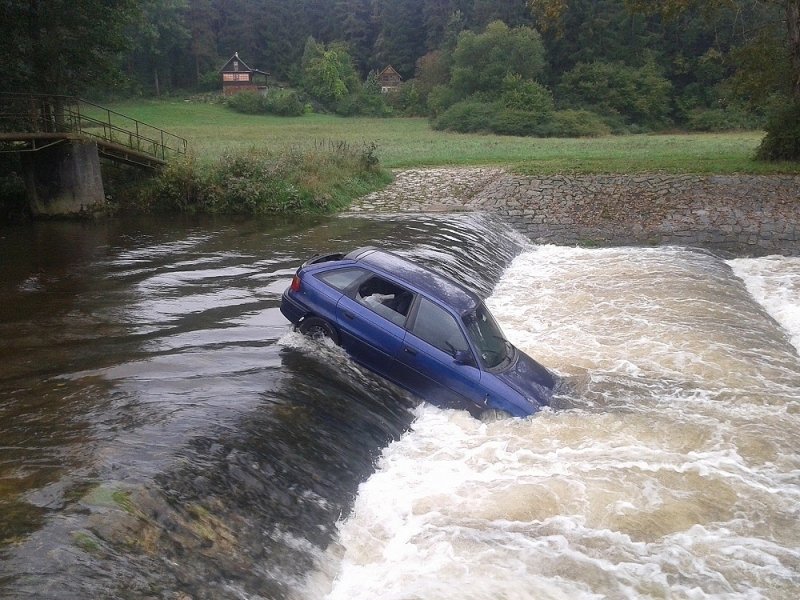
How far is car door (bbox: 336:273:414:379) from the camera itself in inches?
367

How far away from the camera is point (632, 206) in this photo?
83.1ft

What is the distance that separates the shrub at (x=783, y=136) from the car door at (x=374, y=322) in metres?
24.9

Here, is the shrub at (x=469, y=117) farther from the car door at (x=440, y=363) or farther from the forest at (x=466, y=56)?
the car door at (x=440, y=363)

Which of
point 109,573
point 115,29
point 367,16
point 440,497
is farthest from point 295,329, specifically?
point 367,16

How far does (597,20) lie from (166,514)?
7686 centimetres

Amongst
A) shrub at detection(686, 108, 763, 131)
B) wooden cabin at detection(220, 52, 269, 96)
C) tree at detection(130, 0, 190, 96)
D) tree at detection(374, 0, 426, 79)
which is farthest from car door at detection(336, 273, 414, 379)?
tree at detection(374, 0, 426, 79)

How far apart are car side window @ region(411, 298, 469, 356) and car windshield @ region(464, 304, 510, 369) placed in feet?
0.61

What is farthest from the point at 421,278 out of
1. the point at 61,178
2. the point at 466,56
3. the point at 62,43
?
the point at 466,56

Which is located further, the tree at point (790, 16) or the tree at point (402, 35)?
the tree at point (402, 35)

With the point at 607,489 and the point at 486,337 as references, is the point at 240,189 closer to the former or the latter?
the point at 486,337

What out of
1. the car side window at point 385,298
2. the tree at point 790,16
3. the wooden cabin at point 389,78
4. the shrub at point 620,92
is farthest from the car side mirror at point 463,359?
the wooden cabin at point 389,78

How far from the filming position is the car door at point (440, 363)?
909 cm

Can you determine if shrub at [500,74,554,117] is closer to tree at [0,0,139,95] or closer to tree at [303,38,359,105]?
tree at [303,38,359,105]

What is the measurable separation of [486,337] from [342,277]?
2.12 meters
